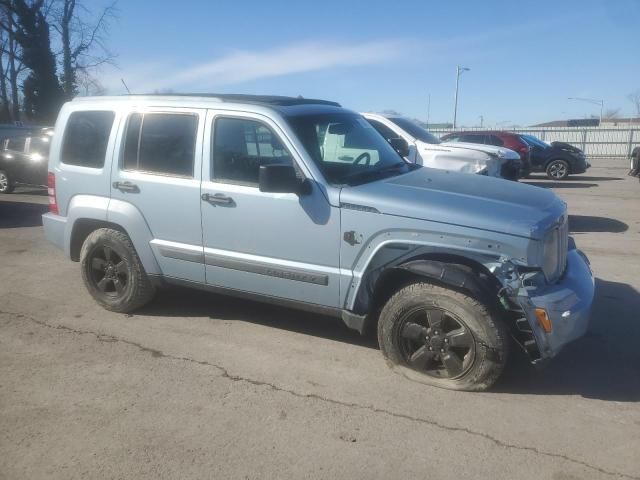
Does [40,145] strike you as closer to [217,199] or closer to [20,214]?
[20,214]

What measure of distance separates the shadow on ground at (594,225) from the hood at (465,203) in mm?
5586

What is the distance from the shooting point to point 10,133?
1422 centimetres

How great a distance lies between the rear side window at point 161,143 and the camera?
4672 millimetres

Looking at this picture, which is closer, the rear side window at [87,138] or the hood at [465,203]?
the hood at [465,203]

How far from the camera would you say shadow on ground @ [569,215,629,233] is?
9273 millimetres

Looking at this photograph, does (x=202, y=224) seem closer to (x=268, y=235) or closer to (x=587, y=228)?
(x=268, y=235)

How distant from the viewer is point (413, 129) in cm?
1033

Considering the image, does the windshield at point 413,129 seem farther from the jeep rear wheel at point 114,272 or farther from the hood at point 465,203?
the jeep rear wheel at point 114,272

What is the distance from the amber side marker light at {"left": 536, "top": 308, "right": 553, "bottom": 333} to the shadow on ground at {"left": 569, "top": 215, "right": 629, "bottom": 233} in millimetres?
6407

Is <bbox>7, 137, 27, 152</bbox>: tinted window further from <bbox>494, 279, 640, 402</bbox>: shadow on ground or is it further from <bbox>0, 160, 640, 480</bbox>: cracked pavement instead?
<bbox>494, 279, 640, 402</bbox>: shadow on ground

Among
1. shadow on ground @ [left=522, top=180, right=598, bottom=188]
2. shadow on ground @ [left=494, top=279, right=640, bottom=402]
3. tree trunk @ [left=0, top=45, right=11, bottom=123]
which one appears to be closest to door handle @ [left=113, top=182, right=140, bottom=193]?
shadow on ground @ [left=494, top=279, right=640, bottom=402]

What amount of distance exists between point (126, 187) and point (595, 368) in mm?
4098

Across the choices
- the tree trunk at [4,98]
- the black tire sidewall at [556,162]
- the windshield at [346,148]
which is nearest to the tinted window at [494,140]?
the black tire sidewall at [556,162]

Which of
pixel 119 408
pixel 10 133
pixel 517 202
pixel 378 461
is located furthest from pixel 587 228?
pixel 10 133
